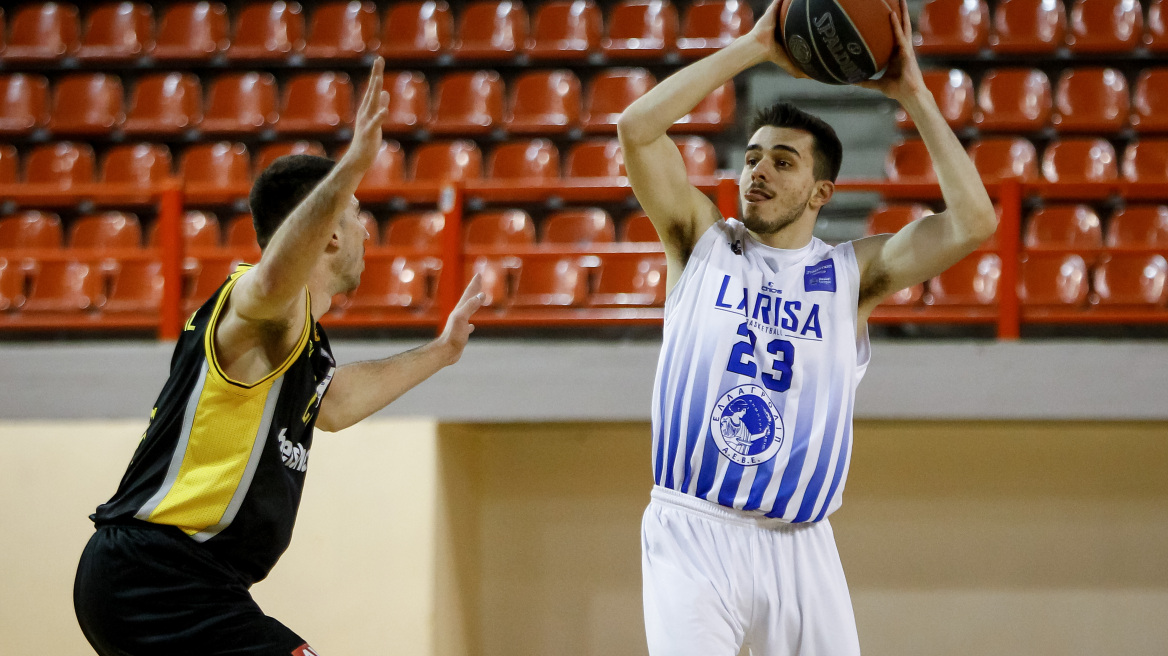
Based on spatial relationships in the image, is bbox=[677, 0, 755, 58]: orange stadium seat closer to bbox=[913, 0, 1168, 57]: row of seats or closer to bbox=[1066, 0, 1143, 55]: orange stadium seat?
bbox=[913, 0, 1168, 57]: row of seats

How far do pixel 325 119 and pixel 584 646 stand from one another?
374 cm

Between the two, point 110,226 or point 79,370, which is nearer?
point 79,370

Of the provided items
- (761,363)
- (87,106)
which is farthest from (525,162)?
(761,363)

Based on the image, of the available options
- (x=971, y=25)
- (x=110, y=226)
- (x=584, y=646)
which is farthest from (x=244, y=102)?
(x=971, y=25)

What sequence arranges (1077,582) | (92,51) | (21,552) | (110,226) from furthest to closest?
(92,51) < (110,226) < (1077,582) < (21,552)

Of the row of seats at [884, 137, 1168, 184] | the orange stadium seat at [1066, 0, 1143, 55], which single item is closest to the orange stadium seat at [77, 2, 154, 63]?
the row of seats at [884, 137, 1168, 184]

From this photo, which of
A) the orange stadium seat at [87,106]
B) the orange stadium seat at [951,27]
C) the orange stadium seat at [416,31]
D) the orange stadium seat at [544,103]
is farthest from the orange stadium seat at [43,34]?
the orange stadium seat at [951,27]

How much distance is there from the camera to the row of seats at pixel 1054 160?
5.96 m

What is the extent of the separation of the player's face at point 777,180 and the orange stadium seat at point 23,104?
581 centimetres

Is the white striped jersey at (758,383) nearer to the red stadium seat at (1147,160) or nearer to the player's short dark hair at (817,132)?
the player's short dark hair at (817,132)

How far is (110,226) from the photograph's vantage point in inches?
241

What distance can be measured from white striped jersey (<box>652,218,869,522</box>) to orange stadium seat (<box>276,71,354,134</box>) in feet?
14.5

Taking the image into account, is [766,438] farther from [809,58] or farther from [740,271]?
[809,58]

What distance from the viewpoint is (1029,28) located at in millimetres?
6598
